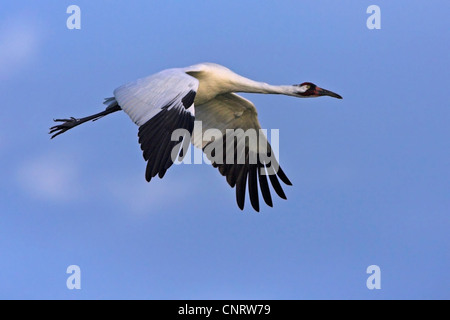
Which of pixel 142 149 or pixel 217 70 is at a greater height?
pixel 217 70

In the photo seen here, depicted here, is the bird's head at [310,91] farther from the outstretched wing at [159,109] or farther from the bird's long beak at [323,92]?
the outstretched wing at [159,109]

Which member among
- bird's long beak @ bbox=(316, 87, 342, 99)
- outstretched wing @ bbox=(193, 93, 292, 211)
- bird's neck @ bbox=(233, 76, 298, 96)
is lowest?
outstretched wing @ bbox=(193, 93, 292, 211)

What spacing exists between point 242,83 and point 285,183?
238 centimetres

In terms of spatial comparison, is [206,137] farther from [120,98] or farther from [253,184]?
[120,98]

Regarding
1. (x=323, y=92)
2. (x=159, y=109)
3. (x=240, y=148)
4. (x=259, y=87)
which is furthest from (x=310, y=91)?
(x=159, y=109)

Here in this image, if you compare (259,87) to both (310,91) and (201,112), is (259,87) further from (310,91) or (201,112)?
(201,112)

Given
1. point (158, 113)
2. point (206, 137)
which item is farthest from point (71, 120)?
point (158, 113)

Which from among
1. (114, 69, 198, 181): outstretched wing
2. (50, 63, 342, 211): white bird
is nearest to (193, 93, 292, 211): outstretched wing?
(50, 63, 342, 211): white bird

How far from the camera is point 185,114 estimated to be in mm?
14375

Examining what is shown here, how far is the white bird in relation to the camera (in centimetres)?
1402

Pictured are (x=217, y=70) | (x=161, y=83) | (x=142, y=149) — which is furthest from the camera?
(x=217, y=70)

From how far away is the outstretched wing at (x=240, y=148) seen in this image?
1773cm

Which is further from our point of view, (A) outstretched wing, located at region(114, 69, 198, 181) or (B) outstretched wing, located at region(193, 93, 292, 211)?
(B) outstretched wing, located at region(193, 93, 292, 211)

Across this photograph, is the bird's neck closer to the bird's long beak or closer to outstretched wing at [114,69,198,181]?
the bird's long beak
